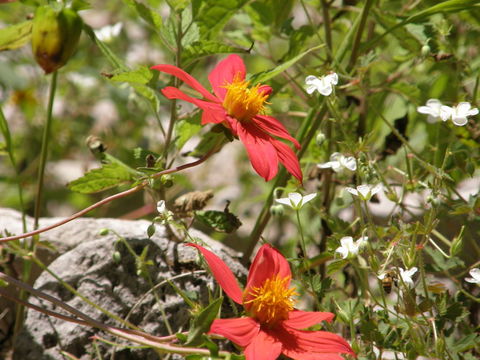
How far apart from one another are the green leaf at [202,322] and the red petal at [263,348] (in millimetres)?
63

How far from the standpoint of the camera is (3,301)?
1.35m

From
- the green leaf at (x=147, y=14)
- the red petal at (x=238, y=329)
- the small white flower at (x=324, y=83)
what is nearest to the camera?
the red petal at (x=238, y=329)

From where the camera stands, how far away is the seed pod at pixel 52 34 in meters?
0.95

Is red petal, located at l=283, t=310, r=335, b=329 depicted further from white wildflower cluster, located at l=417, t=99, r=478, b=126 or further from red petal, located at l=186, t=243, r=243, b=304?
white wildflower cluster, located at l=417, t=99, r=478, b=126

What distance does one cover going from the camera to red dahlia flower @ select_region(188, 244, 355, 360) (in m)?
0.86

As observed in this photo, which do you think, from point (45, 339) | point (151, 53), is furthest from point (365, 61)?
point (151, 53)

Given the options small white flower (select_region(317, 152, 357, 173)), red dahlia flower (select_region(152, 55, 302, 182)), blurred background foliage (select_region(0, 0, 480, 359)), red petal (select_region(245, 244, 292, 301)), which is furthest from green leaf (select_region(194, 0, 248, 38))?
red petal (select_region(245, 244, 292, 301))

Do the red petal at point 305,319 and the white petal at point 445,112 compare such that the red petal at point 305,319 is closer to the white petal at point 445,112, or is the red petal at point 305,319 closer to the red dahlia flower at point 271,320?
the red dahlia flower at point 271,320

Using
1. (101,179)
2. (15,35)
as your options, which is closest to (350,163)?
(101,179)

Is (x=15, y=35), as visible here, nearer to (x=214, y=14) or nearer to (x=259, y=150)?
(x=214, y=14)

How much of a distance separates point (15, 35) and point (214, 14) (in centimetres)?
36

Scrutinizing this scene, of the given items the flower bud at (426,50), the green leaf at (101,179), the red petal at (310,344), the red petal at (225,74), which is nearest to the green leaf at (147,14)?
the red petal at (225,74)

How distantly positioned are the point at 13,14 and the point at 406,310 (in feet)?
6.84

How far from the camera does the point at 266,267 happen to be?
38.3 inches
